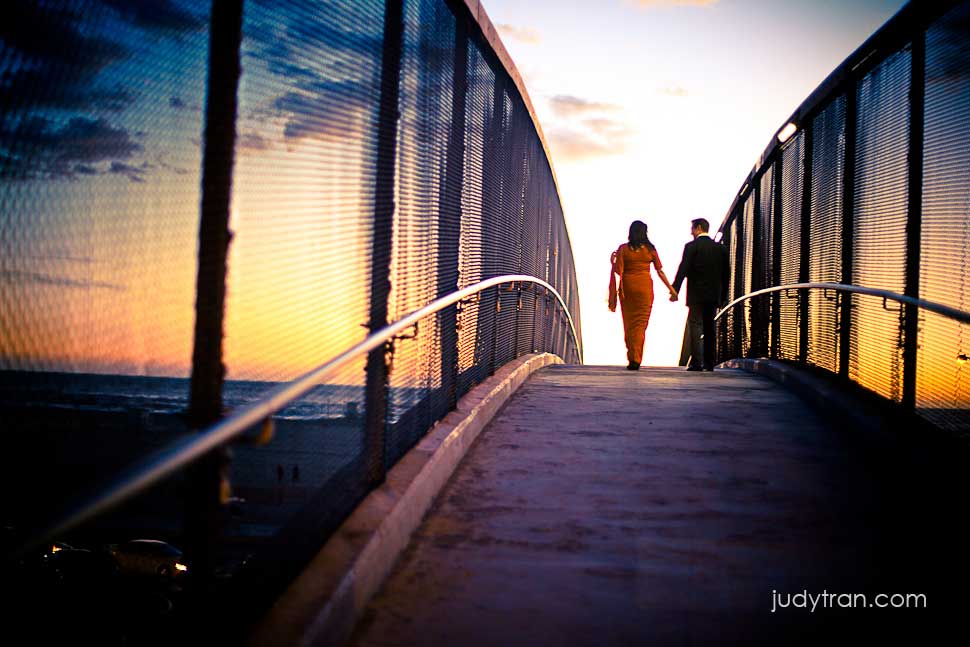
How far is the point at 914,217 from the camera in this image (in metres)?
5.25

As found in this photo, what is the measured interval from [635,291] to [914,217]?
4831mm

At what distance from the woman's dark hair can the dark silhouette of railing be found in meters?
1.70

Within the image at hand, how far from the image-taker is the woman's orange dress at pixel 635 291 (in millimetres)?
9859

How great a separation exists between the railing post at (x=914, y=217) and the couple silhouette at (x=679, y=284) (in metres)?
4.21

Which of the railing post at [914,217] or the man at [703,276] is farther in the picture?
the man at [703,276]

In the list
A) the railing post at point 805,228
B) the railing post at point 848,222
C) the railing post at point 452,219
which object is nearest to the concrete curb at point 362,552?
the railing post at point 452,219

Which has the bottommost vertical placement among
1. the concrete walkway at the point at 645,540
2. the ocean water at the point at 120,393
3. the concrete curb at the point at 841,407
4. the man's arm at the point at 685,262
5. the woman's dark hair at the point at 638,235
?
the concrete walkway at the point at 645,540

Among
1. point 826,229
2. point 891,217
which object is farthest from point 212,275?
point 826,229

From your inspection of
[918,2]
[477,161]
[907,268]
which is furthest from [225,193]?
[918,2]

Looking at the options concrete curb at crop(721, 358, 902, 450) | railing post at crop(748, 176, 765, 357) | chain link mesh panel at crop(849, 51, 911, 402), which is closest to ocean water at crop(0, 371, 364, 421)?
concrete curb at crop(721, 358, 902, 450)

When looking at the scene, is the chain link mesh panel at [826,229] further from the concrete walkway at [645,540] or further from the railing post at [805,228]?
the concrete walkway at [645,540]

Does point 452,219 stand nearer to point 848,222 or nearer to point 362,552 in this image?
point 362,552

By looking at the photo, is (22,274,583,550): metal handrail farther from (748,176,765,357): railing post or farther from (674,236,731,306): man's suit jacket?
(748,176,765,357): railing post

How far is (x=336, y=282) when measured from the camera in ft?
10.0
